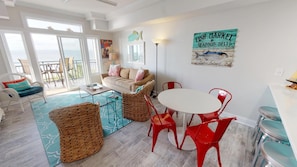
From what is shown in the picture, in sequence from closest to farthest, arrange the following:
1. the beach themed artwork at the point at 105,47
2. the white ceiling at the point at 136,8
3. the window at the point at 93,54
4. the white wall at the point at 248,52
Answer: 1. the white wall at the point at 248,52
2. the white ceiling at the point at 136,8
3. the window at the point at 93,54
4. the beach themed artwork at the point at 105,47

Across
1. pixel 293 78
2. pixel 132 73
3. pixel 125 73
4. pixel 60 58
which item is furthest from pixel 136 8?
pixel 293 78

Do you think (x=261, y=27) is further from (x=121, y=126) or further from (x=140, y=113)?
(x=121, y=126)

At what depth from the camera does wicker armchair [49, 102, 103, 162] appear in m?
1.47

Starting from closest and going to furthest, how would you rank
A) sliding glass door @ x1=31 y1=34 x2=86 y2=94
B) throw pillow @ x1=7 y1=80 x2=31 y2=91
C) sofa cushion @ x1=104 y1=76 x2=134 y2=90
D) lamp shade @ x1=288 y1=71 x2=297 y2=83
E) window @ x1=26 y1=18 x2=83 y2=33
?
lamp shade @ x1=288 y1=71 x2=297 y2=83 < throw pillow @ x1=7 y1=80 x2=31 y2=91 < window @ x1=26 y1=18 x2=83 y2=33 < sofa cushion @ x1=104 y1=76 x2=134 y2=90 < sliding glass door @ x1=31 y1=34 x2=86 y2=94

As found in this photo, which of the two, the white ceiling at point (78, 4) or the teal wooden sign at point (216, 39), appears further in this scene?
the white ceiling at point (78, 4)

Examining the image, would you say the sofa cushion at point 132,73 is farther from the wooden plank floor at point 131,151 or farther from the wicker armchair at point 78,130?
the wicker armchair at point 78,130

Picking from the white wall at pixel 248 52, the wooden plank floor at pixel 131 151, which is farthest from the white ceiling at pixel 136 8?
the wooden plank floor at pixel 131 151

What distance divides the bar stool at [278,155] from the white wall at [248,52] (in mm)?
1544

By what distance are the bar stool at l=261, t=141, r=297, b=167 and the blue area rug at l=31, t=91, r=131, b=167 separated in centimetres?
212

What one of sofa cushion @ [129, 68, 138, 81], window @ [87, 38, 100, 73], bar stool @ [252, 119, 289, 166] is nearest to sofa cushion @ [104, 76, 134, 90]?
sofa cushion @ [129, 68, 138, 81]

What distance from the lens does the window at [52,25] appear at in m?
3.63

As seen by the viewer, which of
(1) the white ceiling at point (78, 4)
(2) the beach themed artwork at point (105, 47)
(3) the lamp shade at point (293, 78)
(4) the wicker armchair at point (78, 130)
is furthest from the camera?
(2) the beach themed artwork at point (105, 47)

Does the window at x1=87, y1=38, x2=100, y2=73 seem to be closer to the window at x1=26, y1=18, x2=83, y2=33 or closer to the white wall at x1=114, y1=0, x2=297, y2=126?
the window at x1=26, y1=18, x2=83, y2=33

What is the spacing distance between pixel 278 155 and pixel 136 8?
3.92 meters
